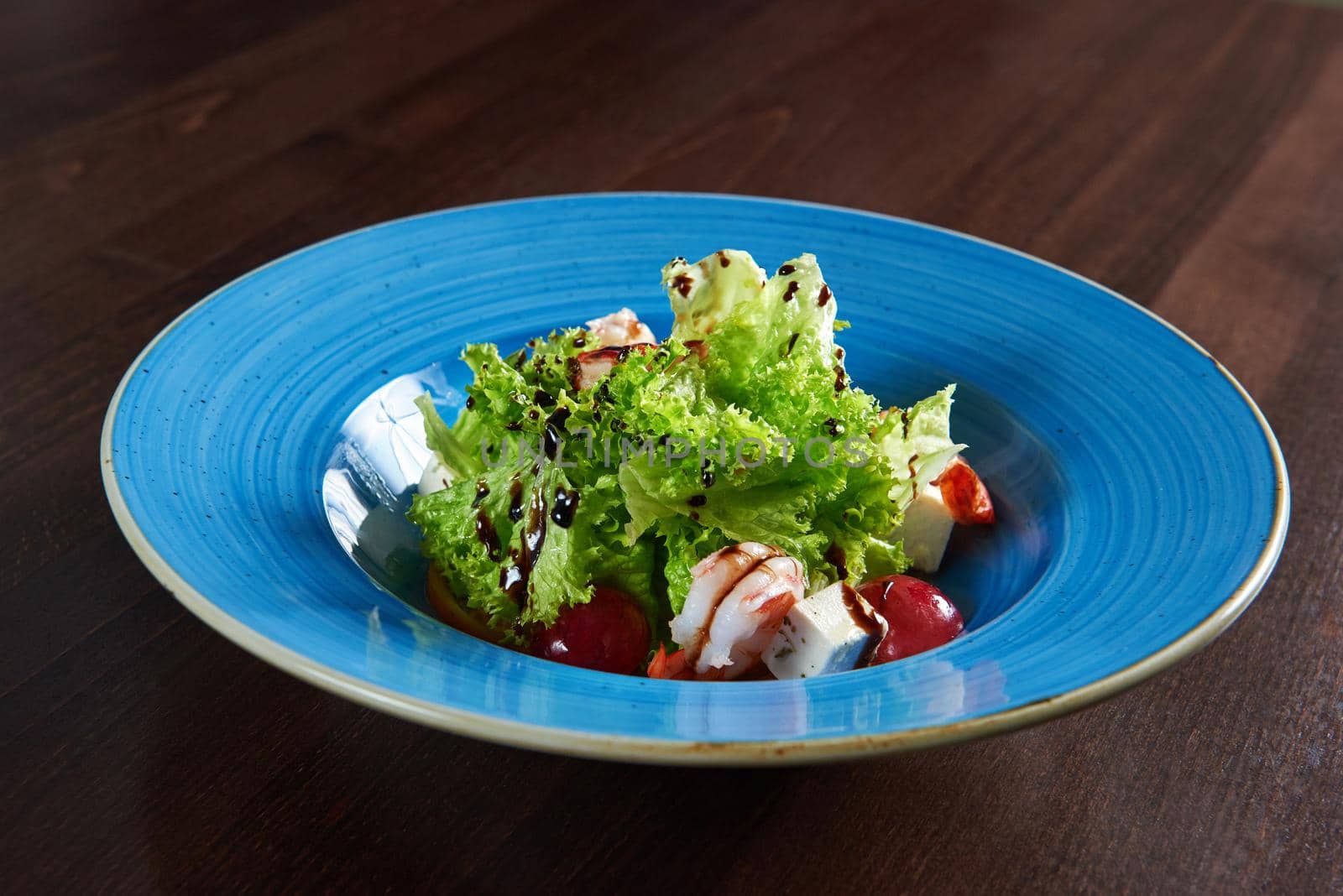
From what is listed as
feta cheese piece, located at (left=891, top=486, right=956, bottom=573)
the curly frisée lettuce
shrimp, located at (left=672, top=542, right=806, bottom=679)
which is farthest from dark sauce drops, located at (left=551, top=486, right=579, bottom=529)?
feta cheese piece, located at (left=891, top=486, right=956, bottom=573)

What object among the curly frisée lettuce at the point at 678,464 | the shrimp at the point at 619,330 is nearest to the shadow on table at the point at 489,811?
the curly frisée lettuce at the point at 678,464

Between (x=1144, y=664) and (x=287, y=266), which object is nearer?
(x=1144, y=664)

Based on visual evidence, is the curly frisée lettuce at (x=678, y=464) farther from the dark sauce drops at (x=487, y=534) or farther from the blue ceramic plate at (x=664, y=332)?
the blue ceramic plate at (x=664, y=332)

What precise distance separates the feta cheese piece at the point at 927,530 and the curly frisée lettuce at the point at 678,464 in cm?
4

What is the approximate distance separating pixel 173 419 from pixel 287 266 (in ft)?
1.12

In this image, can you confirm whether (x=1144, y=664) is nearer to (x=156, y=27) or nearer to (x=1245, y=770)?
(x=1245, y=770)

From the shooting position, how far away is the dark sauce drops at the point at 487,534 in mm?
1285

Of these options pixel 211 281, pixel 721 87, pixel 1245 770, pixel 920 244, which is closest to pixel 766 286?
pixel 920 244

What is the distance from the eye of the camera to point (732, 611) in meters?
1.13

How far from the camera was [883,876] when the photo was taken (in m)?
1.00

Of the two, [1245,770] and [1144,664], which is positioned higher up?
[1144,664]

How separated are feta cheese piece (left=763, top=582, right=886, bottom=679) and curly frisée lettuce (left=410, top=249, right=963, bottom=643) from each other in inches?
4.2

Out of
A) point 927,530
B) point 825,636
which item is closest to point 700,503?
point 825,636

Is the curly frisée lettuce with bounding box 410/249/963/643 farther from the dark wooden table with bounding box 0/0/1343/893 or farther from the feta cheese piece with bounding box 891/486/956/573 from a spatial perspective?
the dark wooden table with bounding box 0/0/1343/893
